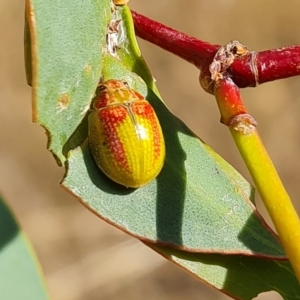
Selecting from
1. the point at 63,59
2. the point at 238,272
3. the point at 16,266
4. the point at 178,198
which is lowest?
the point at 16,266

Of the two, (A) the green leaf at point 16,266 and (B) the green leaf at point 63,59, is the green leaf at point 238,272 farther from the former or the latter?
(A) the green leaf at point 16,266

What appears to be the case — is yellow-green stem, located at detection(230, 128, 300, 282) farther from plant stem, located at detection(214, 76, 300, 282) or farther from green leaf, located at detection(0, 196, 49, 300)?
green leaf, located at detection(0, 196, 49, 300)

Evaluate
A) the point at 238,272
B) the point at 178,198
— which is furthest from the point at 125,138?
the point at 238,272

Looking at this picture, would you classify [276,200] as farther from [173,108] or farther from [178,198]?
[173,108]

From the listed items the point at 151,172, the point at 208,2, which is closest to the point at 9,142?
the point at 208,2

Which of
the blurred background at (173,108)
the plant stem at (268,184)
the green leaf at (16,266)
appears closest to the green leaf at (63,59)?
the plant stem at (268,184)

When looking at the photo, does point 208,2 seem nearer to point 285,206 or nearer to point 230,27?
point 230,27

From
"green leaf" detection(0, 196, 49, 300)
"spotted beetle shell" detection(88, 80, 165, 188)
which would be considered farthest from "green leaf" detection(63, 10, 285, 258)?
"green leaf" detection(0, 196, 49, 300)
